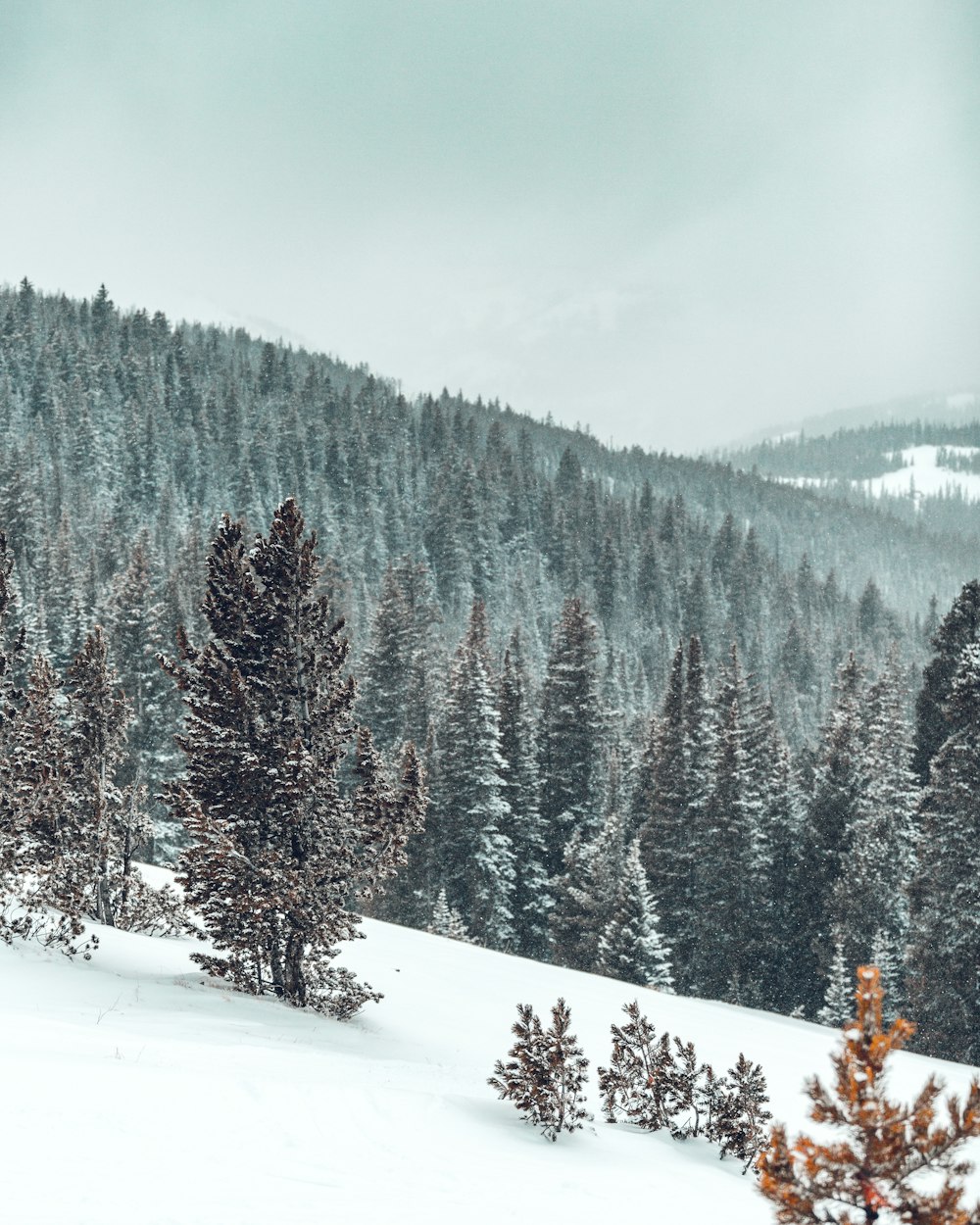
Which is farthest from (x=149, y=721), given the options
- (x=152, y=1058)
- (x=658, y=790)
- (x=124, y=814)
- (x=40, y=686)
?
(x=152, y=1058)

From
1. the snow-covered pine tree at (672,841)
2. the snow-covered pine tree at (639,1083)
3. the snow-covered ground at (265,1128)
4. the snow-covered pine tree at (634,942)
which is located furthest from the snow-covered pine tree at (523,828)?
the snow-covered pine tree at (639,1083)

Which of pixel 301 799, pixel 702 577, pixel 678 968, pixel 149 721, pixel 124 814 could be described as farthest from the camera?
pixel 702 577

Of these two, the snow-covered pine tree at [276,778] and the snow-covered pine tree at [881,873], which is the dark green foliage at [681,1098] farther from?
the snow-covered pine tree at [881,873]

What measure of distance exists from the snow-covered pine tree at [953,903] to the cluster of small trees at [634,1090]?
15.7 m

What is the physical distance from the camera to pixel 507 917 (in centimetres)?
3606

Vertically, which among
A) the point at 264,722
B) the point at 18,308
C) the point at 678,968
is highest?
the point at 18,308

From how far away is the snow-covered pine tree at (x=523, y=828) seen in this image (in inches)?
1489

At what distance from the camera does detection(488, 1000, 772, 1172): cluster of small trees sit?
8.93 metres

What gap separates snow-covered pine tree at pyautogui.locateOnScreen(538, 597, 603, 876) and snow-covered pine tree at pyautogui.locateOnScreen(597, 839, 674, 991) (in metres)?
9.12

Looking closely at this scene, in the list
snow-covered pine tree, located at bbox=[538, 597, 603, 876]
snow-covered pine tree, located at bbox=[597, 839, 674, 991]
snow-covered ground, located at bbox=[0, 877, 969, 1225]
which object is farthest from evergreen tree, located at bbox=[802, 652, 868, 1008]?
snow-covered ground, located at bbox=[0, 877, 969, 1225]

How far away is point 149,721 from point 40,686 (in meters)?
31.8

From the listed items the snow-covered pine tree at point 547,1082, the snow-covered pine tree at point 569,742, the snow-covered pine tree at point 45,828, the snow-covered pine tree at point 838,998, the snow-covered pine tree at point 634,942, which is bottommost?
the snow-covered pine tree at point 838,998

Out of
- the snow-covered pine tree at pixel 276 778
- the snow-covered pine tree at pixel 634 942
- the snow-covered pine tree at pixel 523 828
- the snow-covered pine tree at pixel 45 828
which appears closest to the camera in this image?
the snow-covered pine tree at pixel 276 778

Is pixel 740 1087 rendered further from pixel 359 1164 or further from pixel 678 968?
pixel 678 968
